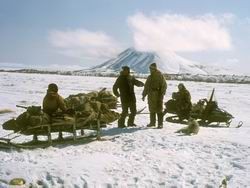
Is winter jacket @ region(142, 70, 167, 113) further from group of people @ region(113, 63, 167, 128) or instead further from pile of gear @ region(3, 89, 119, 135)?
pile of gear @ region(3, 89, 119, 135)

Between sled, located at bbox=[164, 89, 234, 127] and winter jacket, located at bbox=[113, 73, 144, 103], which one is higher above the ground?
winter jacket, located at bbox=[113, 73, 144, 103]

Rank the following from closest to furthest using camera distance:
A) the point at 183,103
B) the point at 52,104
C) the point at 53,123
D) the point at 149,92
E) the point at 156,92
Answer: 1. the point at 53,123
2. the point at 52,104
3. the point at 156,92
4. the point at 149,92
5. the point at 183,103

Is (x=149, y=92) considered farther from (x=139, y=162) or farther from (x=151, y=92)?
(x=139, y=162)

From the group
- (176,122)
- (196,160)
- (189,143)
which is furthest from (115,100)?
(196,160)

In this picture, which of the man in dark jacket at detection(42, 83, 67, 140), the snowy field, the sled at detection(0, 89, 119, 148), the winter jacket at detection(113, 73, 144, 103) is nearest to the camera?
the snowy field

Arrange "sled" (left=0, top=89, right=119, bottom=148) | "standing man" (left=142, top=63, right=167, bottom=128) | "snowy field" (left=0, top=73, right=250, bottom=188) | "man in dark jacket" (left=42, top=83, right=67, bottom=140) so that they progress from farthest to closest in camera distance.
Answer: "standing man" (left=142, top=63, right=167, bottom=128) < "man in dark jacket" (left=42, top=83, right=67, bottom=140) < "sled" (left=0, top=89, right=119, bottom=148) < "snowy field" (left=0, top=73, right=250, bottom=188)

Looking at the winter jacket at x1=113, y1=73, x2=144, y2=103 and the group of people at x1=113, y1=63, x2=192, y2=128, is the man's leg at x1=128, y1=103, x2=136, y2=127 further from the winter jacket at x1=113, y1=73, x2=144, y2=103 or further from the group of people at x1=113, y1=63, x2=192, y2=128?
the winter jacket at x1=113, y1=73, x2=144, y2=103

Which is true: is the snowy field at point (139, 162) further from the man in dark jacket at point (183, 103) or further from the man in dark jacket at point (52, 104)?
the man in dark jacket at point (183, 103)

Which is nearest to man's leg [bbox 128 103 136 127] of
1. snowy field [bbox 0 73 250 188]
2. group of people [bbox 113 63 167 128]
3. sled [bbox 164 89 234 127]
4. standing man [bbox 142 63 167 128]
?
group of people [bbox 113 63 167 128]

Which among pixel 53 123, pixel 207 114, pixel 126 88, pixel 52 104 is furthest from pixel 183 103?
pixel 53 123

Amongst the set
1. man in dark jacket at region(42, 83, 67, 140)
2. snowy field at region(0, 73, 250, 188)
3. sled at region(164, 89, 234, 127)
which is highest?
man in dark jacket at region(42, 83, 67, 140)

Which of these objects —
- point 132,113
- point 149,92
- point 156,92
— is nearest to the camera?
point 156,92

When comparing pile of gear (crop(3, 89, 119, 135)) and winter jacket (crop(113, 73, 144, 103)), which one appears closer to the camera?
pile of gear (crop(3, 89, 119, 135))

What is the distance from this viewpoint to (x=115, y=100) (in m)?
19.0
